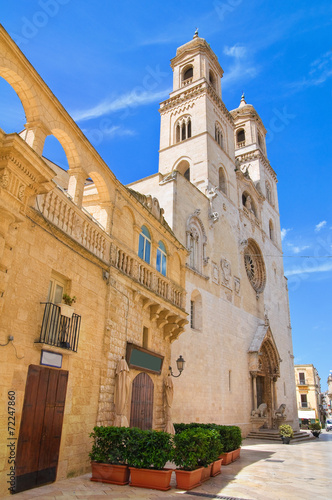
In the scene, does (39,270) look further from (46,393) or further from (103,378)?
(103,378)

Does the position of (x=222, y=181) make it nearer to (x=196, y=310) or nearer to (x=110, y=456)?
(x=196, y=310)

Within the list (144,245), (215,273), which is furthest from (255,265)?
(144,245)

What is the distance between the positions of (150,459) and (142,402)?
12.3 feet

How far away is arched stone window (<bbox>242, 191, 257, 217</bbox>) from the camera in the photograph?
3128cm

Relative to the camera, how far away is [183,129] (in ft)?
91.8

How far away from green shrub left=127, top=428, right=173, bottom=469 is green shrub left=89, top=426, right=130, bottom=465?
173 millimetres

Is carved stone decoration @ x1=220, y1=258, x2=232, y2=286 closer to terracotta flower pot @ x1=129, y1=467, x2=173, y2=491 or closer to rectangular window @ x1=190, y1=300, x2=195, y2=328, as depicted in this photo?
rectangular window @ x1=190, y1=300, x2=195, y2=328

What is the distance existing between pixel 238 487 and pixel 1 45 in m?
10.2

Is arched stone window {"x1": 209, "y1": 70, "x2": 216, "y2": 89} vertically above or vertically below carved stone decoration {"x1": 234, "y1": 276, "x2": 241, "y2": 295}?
above

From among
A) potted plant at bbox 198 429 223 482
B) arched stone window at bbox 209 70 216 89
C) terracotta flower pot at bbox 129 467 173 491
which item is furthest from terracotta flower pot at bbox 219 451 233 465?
arched stone window at bbox 209 70 216 89

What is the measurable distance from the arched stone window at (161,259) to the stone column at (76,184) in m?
4.89

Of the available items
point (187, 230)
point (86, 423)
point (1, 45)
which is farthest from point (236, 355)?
point (1, 45)

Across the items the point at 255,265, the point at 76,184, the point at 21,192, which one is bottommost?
the point at 21,192

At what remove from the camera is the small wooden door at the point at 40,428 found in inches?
262
